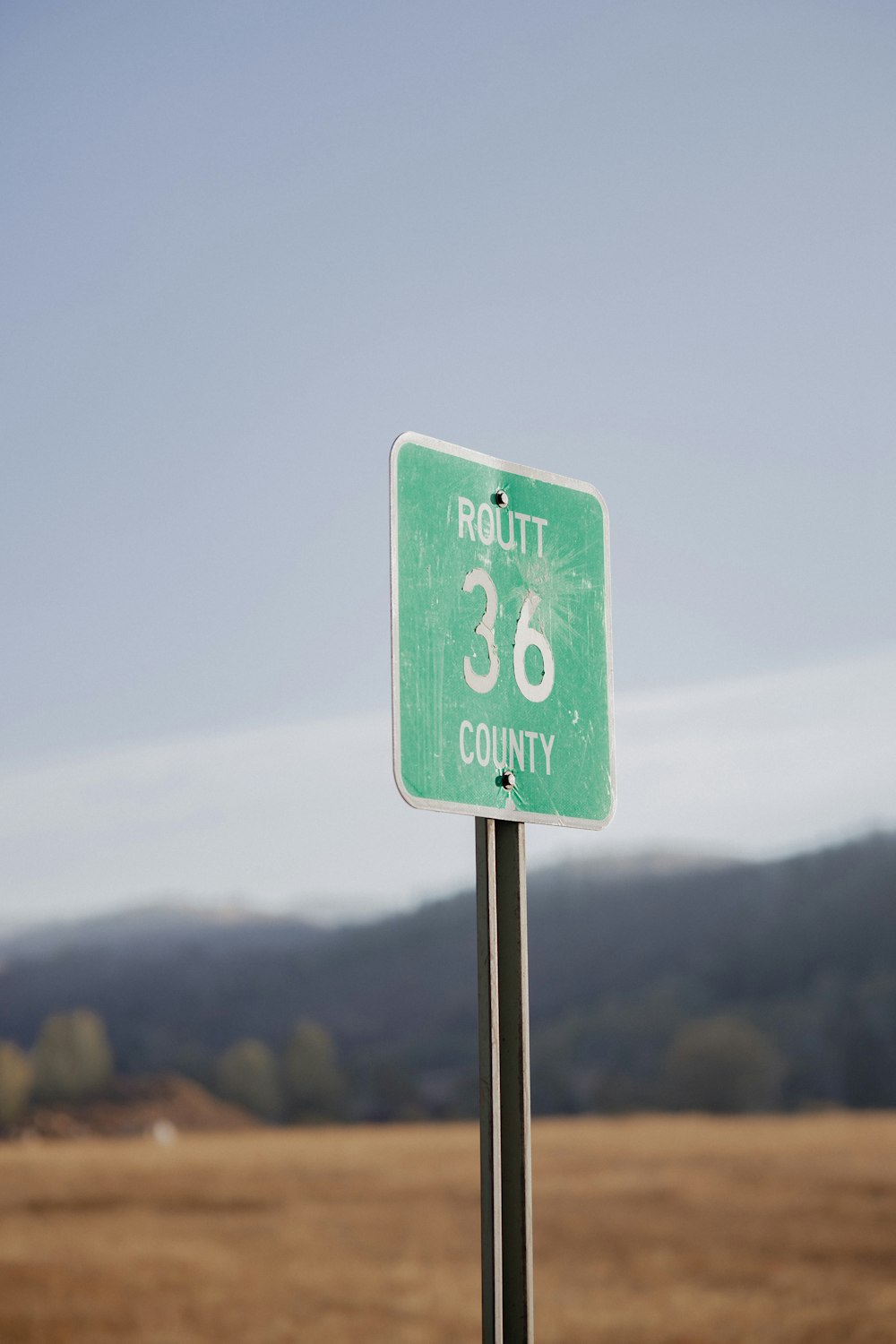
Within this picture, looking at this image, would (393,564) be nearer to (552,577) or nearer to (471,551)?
(471,551)

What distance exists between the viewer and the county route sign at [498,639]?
1.11 m

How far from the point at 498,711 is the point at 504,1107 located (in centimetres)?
33

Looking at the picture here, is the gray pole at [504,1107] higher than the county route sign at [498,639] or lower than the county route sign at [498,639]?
lower

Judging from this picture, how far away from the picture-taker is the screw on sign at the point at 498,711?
1.10 metres

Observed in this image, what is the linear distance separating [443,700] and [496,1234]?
0.43 metres

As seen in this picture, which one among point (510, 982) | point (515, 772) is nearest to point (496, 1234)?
point (510, 982)

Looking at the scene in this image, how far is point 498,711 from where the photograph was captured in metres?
1.18

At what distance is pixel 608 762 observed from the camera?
1.29 m

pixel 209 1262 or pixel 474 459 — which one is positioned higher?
pixel 474 459

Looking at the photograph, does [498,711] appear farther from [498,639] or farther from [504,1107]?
[504,1107]

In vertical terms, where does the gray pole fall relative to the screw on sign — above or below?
below

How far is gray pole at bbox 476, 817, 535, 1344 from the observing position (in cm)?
110

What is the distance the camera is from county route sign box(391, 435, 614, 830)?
1109mm

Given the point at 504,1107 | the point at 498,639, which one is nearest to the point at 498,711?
the point at 498,639
